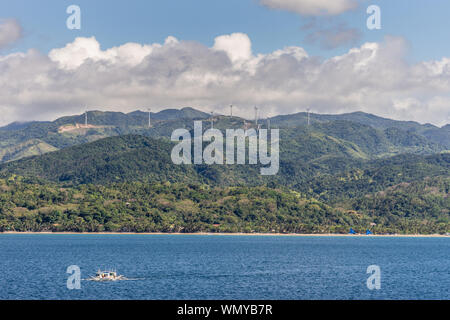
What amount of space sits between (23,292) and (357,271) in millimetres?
85104

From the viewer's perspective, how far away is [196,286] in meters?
133

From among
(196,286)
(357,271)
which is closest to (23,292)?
(196,286)

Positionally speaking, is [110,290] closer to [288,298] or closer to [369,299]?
[288,298]
